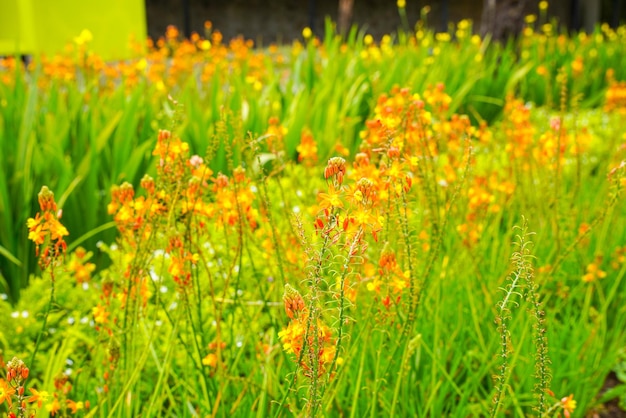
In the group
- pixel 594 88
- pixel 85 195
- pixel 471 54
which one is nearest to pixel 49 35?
pixel 471 54

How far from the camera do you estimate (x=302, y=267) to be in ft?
5.94

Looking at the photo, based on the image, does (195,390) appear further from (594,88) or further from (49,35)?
(49,35)

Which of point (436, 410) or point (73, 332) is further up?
point (73, 332)

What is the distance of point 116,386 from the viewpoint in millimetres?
1534

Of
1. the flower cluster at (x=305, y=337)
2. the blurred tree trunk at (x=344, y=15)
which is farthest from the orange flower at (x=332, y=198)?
the blurred tree trunk at (x=344, y=15)

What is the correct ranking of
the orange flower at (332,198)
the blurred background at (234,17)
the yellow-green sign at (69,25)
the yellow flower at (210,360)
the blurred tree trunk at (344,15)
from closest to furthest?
the orange flower at (332,198) → the yellow flower at (210,360) → the blurred background at (234,17) → the yellow-green sign at (69,25) → the blurred tree trunk at (344,15)

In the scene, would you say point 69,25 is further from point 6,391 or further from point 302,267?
point 6,391

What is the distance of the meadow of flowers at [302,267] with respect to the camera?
1325mm

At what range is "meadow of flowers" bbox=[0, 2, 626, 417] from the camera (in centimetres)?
133

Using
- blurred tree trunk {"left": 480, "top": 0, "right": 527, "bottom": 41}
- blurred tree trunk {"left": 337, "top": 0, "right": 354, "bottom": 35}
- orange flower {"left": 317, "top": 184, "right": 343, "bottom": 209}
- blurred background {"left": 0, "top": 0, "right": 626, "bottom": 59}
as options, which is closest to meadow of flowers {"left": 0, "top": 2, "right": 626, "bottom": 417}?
orange flower {"left": 317, "top": 184, "right": 343, "bottom": 209}

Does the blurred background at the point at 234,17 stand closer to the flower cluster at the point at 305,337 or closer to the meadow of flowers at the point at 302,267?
the meadow of flowers at the point at 302,267

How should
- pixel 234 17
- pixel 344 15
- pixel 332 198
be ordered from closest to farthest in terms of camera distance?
pixel 332 198 → pixel 344 15 → pixel 234 17

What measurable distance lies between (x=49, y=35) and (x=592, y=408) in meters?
8.66

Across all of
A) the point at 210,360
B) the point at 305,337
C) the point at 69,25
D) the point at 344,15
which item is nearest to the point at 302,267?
the point at 210,360
